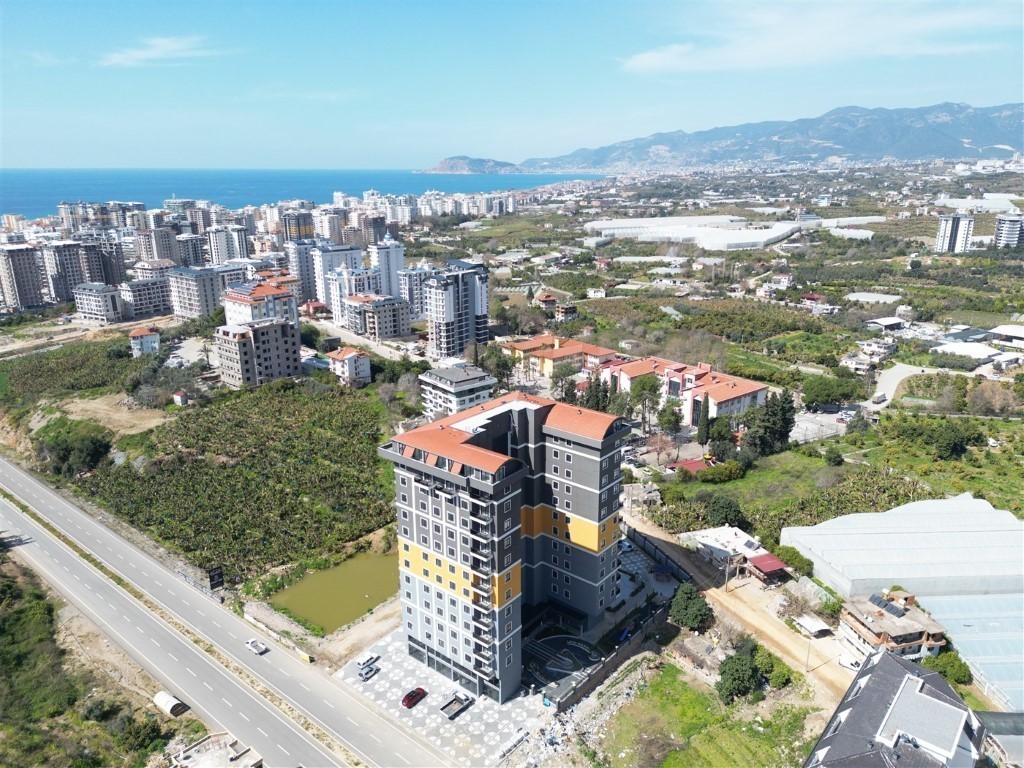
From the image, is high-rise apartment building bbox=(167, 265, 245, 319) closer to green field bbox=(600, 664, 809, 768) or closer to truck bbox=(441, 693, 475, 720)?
truck bbox=(441, 693, 475, 720)

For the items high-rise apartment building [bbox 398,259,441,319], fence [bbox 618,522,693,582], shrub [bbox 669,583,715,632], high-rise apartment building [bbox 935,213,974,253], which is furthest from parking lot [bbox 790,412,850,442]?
high-rise apartment building [bbox 935,213,974,253]

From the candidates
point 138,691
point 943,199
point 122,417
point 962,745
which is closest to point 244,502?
point 138,691

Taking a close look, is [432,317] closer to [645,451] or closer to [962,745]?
[645,451]

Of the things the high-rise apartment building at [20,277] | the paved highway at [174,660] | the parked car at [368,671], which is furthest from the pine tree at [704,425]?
the high-rise apartment building at [20,277]

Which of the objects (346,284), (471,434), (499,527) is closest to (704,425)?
(471,434)

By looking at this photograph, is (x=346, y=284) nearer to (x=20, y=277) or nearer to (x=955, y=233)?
(x=20, y=277)
